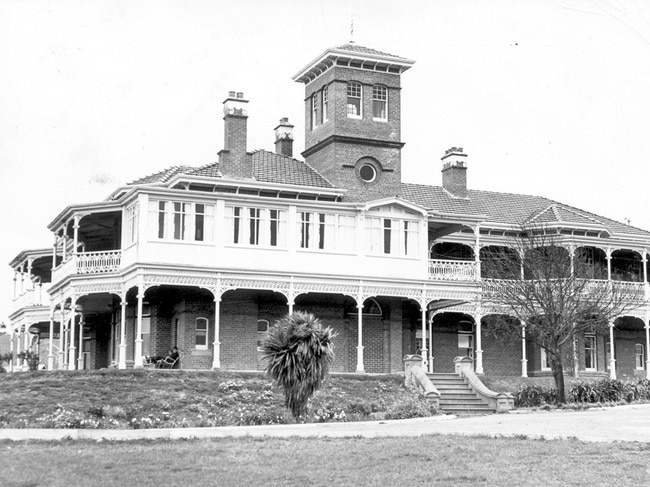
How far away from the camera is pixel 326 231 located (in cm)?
4050

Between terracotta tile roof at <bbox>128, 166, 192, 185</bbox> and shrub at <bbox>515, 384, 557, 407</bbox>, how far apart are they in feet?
47.7

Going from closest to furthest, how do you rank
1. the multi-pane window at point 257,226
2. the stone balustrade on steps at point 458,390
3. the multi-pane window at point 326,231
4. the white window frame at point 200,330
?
the stone balustrade on steps at point 458,390 → the multi-pane window at point 257,226 → the white window frame at point 200,330 → the multi-pane window at point 326,231

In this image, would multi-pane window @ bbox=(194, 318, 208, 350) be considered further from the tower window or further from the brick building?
the tower window

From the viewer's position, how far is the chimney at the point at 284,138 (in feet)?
156

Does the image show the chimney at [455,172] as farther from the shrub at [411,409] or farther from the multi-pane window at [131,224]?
the shrub at [411,409]

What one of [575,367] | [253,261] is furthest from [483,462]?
[575,367]

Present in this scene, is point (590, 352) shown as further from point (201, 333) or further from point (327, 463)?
point (327, 463)

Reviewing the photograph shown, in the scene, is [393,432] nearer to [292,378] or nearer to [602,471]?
[292,378]

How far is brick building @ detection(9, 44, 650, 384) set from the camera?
38.3m

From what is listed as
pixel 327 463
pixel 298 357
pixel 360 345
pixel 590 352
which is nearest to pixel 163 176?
pixel 360 345

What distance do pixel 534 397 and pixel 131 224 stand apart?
48.2 feet

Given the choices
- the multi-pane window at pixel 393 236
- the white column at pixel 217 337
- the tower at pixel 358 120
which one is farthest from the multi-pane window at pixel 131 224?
the multi-pane window at pixel 393 236

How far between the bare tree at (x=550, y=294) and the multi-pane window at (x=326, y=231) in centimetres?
541

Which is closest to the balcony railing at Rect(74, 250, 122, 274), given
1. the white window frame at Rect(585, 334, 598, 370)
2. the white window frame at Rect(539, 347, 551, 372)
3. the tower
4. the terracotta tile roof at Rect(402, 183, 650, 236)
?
the tower
